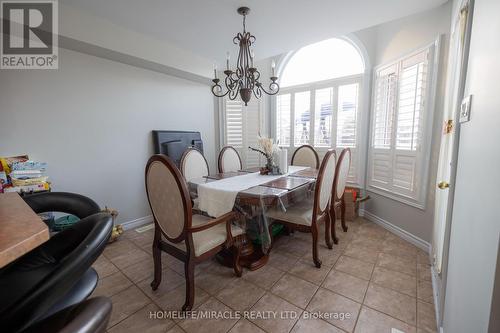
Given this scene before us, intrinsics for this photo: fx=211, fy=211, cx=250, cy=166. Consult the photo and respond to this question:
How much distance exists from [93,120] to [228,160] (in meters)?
1.73

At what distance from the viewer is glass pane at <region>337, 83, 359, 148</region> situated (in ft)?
10.4

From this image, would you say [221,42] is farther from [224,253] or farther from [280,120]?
[224,253]

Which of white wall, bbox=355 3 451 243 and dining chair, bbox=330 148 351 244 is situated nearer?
white wall, bbox=355 3 451 243

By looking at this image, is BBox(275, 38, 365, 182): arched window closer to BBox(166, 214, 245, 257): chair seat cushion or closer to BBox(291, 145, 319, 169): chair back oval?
BBox(291, 145, 319, 169): chair back oval

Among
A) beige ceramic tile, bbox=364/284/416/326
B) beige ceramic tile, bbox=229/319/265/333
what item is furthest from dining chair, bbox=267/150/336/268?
beige ceramic tile, bbox=229/319/265/333

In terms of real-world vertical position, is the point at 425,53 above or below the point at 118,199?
above

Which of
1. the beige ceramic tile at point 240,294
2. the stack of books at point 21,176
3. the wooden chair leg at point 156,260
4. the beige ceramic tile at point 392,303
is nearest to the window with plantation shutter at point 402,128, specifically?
the beige ceramic tile at point 392,303

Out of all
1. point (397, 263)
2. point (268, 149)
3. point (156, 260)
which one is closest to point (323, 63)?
point (268, 149)

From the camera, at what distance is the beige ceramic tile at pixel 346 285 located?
164 cm

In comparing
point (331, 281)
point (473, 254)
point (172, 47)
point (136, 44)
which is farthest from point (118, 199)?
point (473, 254)

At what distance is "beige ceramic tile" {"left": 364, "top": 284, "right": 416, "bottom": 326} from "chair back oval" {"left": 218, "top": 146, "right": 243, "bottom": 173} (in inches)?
82.9

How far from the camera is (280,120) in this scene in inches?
158

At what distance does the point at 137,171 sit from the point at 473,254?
3.27 meters

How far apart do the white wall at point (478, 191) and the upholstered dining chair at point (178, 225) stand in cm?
127
